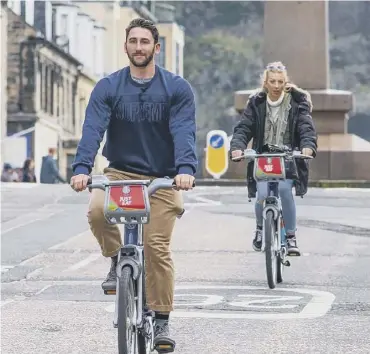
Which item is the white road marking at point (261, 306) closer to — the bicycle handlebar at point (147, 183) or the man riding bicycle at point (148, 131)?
the man riding bicycle at point (148, 131)

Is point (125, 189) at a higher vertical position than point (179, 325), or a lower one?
higher

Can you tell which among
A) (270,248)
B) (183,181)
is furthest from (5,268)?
(183,181)

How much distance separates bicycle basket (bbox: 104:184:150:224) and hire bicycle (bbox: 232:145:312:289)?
410 cm

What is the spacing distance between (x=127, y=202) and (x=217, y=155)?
2362cm

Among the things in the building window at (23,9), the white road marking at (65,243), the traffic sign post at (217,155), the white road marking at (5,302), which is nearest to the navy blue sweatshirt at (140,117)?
the white road marking at (5,302)

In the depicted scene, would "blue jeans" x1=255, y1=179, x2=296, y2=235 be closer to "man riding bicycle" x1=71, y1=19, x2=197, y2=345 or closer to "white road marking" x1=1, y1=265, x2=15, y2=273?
"white road marking" x1=1, y1=265, x2=15, y2=273

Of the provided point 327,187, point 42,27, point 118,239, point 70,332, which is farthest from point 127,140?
point 42,27

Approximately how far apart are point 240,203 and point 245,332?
12.9 meters

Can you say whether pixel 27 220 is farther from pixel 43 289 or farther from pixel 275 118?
pixel 275 118

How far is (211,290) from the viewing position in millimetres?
9500

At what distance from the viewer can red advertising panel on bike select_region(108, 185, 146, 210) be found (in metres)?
5.69

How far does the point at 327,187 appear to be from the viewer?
85.0ft

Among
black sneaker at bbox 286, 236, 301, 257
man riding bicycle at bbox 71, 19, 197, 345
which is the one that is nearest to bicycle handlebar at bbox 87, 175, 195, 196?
man riding bicycle at bbox 71, 19, 197, 345

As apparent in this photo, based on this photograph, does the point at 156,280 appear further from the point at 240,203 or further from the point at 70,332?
the point at 240,203
